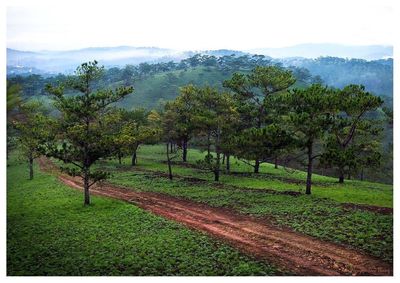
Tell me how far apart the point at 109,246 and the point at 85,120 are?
8802 mm

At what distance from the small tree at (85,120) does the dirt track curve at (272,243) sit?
443 centimetres

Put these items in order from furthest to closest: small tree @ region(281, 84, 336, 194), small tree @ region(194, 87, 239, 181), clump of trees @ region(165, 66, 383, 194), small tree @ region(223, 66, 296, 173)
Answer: small tree @ region(223, 66, 296, 173), small tree @ region(194, 87, 239, 181), clump of trees @ region(165, 66, 383, 194), small tree @ region(281, 84, 336, 194)

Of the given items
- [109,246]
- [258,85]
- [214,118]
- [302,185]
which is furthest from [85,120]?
[258,85]

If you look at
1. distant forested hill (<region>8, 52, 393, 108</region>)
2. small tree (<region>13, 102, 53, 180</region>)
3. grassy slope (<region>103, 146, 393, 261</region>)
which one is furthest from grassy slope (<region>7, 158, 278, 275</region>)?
distant forested hill (<region>8, 52, 393, 108</region>)

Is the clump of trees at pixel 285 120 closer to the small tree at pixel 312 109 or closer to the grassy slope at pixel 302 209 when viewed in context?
the small tree at pixel 312 109

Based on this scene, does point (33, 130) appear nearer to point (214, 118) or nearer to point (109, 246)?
point (109, 246)

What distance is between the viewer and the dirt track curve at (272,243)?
488 inches

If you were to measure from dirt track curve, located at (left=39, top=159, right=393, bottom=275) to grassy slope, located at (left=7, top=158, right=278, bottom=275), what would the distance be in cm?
83

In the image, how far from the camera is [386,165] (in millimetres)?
47781

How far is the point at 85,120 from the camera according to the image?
67.6 ft

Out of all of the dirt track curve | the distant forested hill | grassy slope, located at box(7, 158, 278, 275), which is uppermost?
the distant forested hill

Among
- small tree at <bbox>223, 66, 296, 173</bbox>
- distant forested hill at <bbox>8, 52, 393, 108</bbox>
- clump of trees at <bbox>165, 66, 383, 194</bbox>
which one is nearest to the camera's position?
clump of trees at <bbox>165, 66, 383, 194</bbox>

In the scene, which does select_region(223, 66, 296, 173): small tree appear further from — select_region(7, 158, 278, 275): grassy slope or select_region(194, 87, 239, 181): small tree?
select_region(7, 158, 278, 275): grassy slope

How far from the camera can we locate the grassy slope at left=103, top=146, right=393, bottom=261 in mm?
14812
